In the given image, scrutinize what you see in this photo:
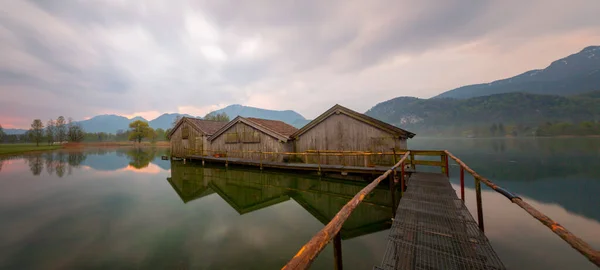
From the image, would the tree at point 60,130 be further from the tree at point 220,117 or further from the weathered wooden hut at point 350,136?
the weathered wooden hut at point 350,136

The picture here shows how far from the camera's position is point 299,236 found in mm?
7301

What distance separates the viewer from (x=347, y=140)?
16766mm

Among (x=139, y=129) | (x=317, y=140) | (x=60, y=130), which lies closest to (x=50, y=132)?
(x=60, y=130)

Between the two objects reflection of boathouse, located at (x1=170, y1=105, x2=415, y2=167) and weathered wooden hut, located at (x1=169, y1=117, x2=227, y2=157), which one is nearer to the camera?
reflection of boathouse, located at (x1=170, y1=105, x2=415, y2=167)

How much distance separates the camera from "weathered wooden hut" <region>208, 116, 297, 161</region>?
19.8 m

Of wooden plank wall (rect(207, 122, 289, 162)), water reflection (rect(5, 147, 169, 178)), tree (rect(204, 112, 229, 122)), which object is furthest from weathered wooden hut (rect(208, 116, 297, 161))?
Result: tree (rect(204, 112, 229, 122))

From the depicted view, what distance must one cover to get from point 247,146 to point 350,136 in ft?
37.0

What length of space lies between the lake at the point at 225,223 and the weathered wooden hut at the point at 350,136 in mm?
2966

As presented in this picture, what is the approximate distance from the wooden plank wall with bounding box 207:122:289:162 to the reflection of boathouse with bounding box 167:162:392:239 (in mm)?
2702

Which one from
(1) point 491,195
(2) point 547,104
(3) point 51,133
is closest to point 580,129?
(2) point 547,104

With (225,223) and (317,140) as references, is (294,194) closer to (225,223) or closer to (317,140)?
(225,223)

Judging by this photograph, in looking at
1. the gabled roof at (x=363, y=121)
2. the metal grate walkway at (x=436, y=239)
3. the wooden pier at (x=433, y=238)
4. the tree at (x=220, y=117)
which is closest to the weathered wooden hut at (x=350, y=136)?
the gabled roof at (x=363, y=121)

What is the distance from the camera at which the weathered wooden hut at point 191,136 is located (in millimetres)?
27516

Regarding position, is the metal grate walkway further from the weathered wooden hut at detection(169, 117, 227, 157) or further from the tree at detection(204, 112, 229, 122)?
the tree at detection(204, 112, 229, 122)
